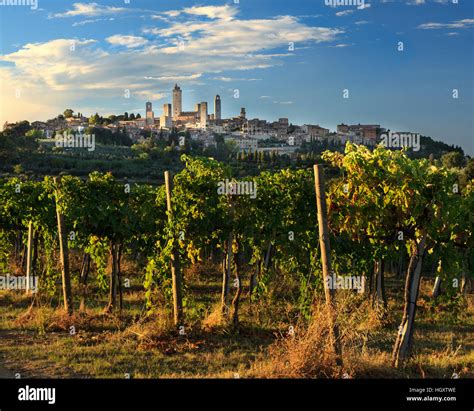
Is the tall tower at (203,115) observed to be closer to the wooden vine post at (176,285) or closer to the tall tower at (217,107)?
the tall tower at (217,107)

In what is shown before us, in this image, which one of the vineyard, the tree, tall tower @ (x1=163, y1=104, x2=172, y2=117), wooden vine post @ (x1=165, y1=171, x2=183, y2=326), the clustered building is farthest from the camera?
tall tower @ (x1=163, y1=104, x2=172, y2=117)

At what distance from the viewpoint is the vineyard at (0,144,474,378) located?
7.14 meters

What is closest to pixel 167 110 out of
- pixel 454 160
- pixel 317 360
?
pixel 454 160

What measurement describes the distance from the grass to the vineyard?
36 millimetres

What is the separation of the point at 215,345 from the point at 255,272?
3.01 m

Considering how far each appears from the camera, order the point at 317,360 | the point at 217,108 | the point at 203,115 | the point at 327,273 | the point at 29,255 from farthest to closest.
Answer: the point at 217,108 < the point at 203,115 < the point at 29,255 < the point at 327,273 < the point at 317,360

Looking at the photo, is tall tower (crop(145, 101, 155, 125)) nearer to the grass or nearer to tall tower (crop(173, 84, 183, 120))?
tall tower (crop(173, 84, 183, 120))

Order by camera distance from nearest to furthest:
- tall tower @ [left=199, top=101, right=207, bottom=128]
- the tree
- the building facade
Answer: the tree < tall tower @ [left=199, top=101, right=207, bottom=128] < the building facade

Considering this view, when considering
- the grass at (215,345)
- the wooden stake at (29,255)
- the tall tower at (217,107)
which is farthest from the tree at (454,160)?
the tall tower at (217,107)

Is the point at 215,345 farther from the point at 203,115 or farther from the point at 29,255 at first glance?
the point at 203,115

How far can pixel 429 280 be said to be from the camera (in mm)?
17453

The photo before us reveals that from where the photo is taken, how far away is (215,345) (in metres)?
8.81

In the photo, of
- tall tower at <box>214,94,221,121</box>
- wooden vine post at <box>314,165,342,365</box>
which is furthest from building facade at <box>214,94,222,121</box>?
wooden vine post at <box>314,165,342,365</box>
